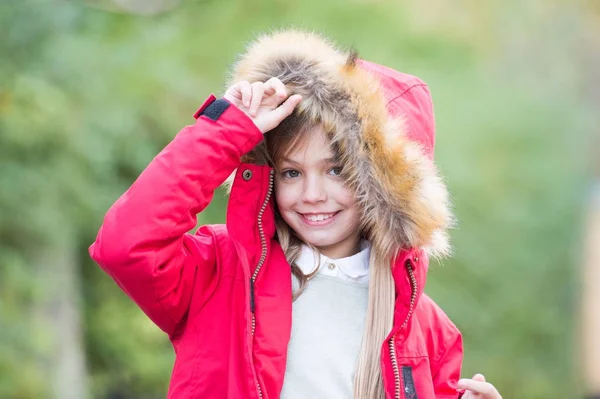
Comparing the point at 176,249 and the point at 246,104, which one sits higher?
the point at 246,104

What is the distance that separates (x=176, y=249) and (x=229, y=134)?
293 mm

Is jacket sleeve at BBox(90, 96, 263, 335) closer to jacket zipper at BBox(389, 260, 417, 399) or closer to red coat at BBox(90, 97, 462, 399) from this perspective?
red coat at BBox(90, 97, 462, 399)

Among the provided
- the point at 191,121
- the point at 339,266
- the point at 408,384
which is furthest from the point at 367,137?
the point at 191,121

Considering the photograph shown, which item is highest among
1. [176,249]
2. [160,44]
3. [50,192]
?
[160,44]

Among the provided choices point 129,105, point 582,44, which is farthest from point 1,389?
point 582,44

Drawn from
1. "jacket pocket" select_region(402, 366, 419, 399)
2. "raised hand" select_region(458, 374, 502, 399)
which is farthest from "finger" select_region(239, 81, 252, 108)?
"raised hand" select_region(458, 374, 502, 399)

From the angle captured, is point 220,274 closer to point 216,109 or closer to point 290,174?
point 290,174

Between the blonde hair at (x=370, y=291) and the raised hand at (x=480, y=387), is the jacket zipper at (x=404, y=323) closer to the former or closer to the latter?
the blonde hair at (x=370, y=291)

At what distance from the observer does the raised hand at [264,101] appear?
2293 mm

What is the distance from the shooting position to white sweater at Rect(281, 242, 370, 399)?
2338mm

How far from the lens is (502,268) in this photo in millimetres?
9148

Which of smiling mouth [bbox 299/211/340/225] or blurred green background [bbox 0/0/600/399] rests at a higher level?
blurred green background [bbox 0/0/600/399]

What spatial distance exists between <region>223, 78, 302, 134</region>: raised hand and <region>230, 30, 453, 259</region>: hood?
0.06m

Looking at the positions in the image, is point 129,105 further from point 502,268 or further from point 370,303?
point 502,268
